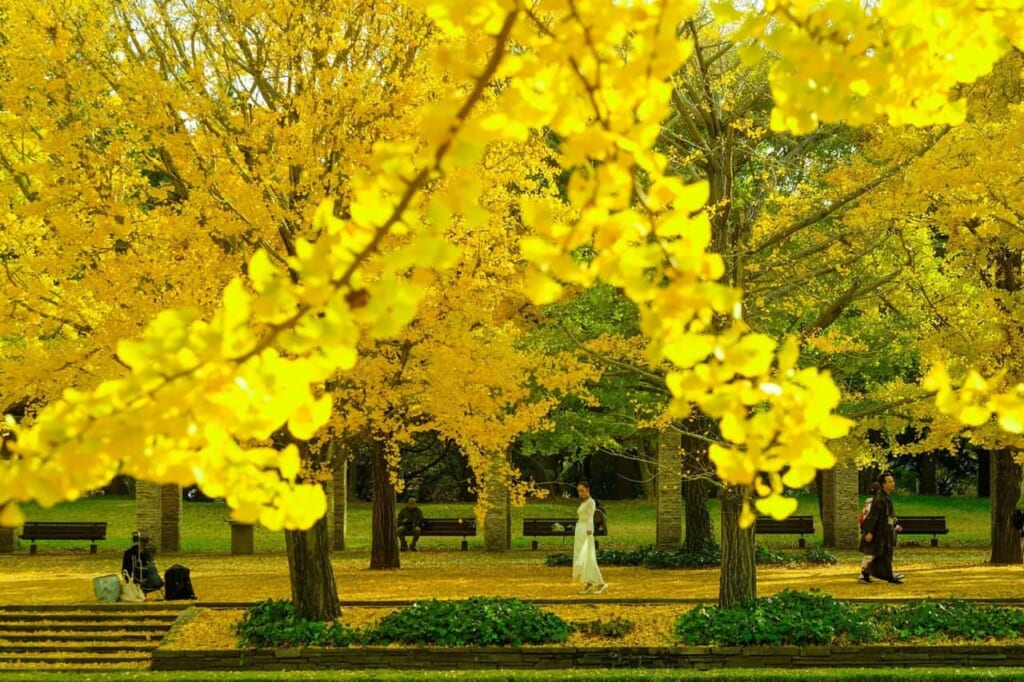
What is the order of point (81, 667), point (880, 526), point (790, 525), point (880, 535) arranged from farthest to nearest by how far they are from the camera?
point (790, 525) < point (880, 535) < point (880, 526) < point (81, 667)

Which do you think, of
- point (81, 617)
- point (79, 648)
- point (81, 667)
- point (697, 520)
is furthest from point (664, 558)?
point (81, 667)

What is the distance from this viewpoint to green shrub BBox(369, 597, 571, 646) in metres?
11.7

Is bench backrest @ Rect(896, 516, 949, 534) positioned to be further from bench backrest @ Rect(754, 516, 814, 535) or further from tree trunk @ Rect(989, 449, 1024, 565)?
tree trunk @ Rect(989, 449, 1024, 565)

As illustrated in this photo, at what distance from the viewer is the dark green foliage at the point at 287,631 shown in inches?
467

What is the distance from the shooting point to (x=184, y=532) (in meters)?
31.7

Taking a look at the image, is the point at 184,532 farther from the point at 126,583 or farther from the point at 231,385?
the point at 231,385

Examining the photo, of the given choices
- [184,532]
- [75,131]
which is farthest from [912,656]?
[184,532]

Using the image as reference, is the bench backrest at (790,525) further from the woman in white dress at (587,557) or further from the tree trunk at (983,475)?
the tree trunk at (983,475)

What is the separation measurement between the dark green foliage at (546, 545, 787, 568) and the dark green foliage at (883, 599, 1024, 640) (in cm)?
859

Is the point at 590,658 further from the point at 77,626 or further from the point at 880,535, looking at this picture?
the point at 880,535

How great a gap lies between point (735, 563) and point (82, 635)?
7.51 m

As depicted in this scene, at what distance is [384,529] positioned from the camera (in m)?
21.5

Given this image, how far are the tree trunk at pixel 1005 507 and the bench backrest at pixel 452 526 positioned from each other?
9976 mm

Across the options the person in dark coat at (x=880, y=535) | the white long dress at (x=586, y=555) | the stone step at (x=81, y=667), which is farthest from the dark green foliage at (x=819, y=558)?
the stone step at (x=81, y=667)
